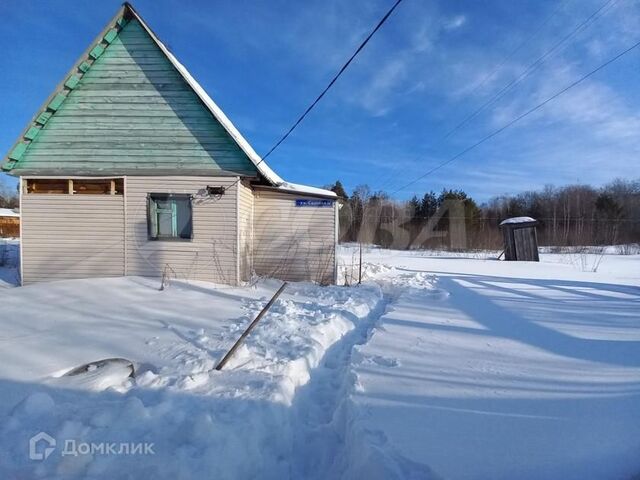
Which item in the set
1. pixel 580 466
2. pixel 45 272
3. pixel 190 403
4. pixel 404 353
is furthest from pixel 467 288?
pixel 45 272

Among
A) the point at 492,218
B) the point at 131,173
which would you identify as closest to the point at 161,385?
the point at 131,173

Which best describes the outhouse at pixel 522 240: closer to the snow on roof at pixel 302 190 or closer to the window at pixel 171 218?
the snow on roof at pixel 302 190

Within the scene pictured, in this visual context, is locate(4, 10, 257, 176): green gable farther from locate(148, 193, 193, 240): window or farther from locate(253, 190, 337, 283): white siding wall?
locate(253, 190, 337, 283): white siding wall

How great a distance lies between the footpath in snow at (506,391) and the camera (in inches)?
85.9

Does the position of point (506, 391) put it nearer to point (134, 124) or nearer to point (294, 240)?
point (294, 240)

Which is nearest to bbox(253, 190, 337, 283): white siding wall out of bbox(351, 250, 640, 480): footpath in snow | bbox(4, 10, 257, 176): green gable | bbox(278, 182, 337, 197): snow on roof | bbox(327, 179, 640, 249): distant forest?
bbox(278, 182, 337, 197): snow on roof

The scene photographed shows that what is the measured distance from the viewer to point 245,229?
9.52 m

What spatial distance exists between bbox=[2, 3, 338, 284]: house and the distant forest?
21.6 meters

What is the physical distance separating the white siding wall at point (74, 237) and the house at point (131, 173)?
3 centimetres

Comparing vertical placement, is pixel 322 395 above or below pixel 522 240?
below

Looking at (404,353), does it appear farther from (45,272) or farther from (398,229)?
(398,229)

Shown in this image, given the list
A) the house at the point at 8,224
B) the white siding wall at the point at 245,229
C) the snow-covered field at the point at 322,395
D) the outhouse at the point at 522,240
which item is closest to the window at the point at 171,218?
the white siding wall at the point at 245,229

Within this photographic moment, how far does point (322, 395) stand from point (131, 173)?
8.00m

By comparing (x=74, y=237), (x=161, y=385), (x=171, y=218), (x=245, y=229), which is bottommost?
(x=161, y=385)
